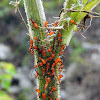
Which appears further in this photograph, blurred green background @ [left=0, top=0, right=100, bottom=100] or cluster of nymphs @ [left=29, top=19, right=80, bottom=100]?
blurred green background @ [left=0, top=0, right=100, bottom=100]

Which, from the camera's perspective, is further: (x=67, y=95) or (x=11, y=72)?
(x=67, y=95)

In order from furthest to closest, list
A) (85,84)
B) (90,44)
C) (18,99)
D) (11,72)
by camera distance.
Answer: (90,44) → (85,84) → (18,99) → (11,72)

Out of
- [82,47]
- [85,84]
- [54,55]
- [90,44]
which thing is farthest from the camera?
[90,44]

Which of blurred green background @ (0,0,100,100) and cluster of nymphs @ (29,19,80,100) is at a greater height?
blurred green background @ (0,0,100,100)

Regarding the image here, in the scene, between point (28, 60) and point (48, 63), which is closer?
point (48, 63)

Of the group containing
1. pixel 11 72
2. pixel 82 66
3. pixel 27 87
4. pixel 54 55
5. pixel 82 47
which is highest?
pixel 82 47

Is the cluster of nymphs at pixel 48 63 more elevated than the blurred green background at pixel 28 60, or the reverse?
the blurred green background at pixel 28 60

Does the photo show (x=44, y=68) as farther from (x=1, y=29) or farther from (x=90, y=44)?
(x=1, y=29)

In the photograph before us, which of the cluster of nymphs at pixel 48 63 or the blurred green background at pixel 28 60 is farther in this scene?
the blurred green background at pixel 28 60

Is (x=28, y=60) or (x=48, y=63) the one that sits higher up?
(x=28, y=60)

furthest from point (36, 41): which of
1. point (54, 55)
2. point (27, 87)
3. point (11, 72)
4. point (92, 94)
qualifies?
point (92, 94)

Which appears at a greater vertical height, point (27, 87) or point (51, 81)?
point (27, 87)
